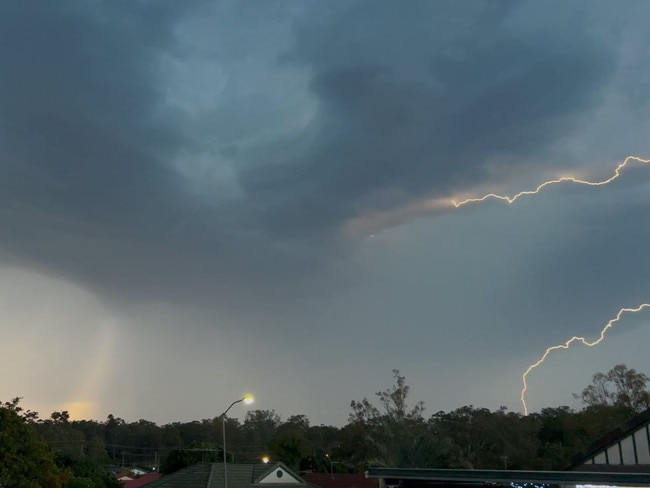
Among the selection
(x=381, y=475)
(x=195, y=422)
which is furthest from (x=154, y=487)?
(x=195, y=422)

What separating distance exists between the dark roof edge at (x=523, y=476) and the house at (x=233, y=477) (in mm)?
24525

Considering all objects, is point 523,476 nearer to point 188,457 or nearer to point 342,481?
point 342,481

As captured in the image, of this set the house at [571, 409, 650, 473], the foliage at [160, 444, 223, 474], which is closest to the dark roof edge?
the house at [571, 409, 650, 473]

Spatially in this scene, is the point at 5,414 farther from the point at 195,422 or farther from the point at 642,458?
the point at 195,422

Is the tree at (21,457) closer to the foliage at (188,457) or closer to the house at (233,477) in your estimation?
the house at (233,477)

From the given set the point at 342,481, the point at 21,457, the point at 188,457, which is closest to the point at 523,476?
the point at 21,457

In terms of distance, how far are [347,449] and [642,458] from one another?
93401 mm

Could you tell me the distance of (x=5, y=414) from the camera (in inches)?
1783

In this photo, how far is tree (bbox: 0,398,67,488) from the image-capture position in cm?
4378

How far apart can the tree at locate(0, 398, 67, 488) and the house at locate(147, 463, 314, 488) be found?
11387mm

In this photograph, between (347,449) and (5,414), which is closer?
(5,414)

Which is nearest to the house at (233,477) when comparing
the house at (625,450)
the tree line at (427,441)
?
the tree line at (427,441)

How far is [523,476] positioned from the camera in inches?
1164

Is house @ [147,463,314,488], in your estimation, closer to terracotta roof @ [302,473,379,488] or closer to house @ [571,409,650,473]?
terracotta roof @ [302,473,379,488]
